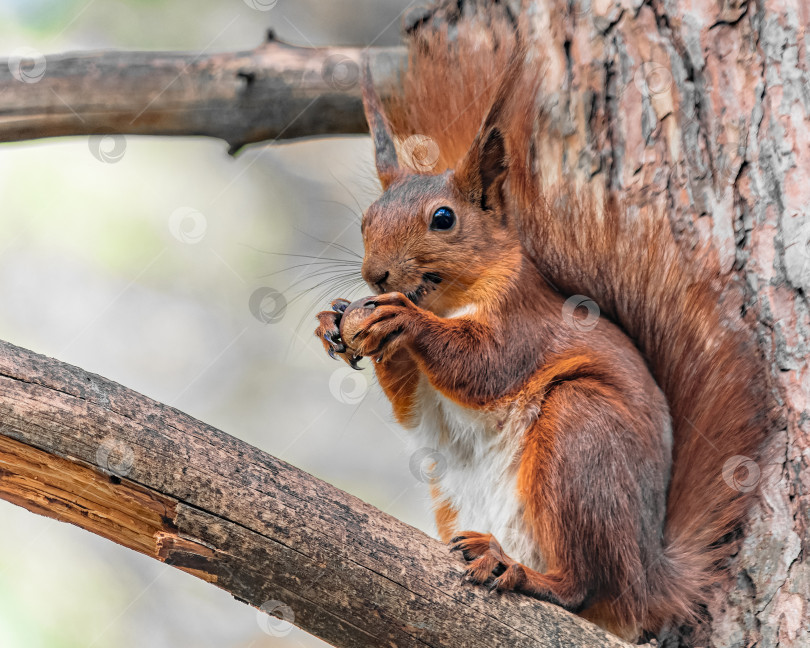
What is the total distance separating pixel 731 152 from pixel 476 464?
92 centimetres

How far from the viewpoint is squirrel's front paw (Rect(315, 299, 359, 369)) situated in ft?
5.00

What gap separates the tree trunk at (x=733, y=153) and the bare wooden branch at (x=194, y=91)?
1.95 ft

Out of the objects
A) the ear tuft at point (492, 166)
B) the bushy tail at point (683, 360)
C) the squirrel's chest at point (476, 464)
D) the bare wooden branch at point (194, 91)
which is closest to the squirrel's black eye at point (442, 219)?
the ear tuft at point (492, 166)

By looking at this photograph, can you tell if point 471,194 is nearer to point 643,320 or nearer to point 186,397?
point 643,320

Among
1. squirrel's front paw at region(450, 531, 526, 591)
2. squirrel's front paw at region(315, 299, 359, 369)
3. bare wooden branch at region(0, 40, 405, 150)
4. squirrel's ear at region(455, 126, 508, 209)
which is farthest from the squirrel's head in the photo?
bare wooden branch at region(0, 40, 405, 150)

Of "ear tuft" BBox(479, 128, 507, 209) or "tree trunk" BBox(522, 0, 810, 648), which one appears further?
"ear tuft" BBox(479, 128, 507, 209)

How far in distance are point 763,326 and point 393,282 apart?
0.77m

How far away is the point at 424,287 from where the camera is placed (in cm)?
163

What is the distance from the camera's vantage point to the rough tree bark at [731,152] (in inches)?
57.6

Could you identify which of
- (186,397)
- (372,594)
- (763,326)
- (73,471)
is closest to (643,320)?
(763,326)

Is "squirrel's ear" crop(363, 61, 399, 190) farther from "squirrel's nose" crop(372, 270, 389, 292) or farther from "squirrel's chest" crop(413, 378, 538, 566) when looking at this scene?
"squirrel's chest" crop(413, 378, 538, 566)

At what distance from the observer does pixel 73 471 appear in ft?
3.71

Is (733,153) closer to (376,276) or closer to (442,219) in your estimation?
(442,219)

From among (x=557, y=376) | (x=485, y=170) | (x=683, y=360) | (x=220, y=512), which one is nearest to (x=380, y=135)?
(x=485, y=170)
